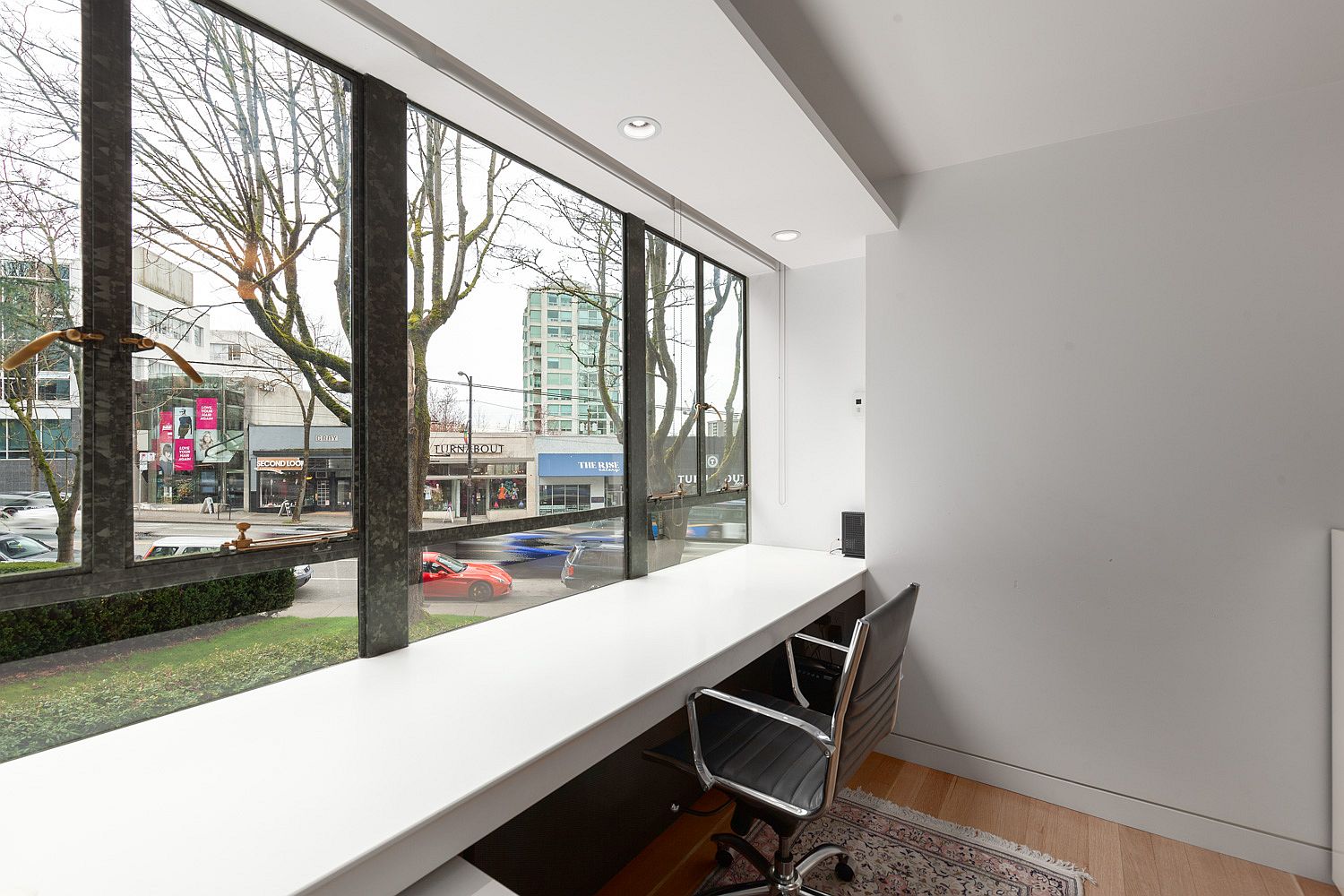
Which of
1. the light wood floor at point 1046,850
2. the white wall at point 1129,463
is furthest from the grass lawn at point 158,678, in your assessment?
the white wall at point 1129,463

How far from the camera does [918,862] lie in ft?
6.50

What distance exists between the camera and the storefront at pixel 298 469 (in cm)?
147

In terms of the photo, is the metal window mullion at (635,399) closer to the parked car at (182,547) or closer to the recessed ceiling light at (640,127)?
the recessed ceiling light at (640,127)

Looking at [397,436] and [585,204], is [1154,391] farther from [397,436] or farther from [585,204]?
[397,436]

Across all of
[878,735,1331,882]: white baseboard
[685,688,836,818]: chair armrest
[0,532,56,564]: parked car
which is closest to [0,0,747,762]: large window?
[0,532,56,564]: parked car

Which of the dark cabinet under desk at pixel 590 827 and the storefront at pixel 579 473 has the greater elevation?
the storefront at pixel 579 473

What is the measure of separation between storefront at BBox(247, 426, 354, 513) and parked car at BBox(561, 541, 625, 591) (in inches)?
36.9

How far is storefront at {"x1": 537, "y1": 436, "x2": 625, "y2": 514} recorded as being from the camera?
2.27 m

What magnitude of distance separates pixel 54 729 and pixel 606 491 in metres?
1.68

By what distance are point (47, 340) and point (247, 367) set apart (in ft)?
1.16

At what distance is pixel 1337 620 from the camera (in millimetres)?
1854

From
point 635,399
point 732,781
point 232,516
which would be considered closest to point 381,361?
point 232,516

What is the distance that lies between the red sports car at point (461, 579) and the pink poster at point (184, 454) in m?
0.63

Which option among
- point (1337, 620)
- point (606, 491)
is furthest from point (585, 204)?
point (1337, 620)
